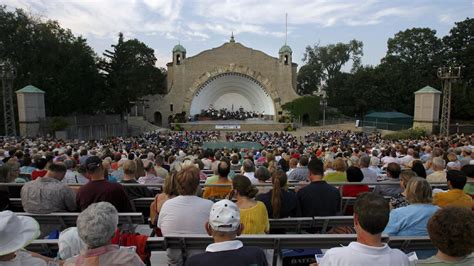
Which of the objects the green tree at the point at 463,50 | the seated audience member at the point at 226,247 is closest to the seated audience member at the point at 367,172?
the seated audience member at the point at 226,247

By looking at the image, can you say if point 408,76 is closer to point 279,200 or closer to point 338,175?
point 338,175

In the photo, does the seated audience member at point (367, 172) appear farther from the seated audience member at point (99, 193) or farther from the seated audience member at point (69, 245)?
the seated audience member at point (69, 245)

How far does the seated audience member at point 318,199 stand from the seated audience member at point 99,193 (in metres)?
1.98

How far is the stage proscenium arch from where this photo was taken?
4559 centimetres

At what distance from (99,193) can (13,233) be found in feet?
5.60

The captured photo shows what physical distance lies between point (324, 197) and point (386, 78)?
1602 inches

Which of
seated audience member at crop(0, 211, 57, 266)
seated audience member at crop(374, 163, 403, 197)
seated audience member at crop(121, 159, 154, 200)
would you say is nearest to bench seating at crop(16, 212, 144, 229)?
seated audience member at crop(121, 159, 154, 200)

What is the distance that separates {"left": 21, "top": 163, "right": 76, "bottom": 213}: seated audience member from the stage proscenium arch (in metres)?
41.2

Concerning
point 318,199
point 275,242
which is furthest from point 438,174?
point 275,242

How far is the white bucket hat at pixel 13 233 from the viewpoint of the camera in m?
2.01

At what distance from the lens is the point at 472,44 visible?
41.5 metres

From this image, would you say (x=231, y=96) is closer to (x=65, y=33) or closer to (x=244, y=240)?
(x=65, y=33)

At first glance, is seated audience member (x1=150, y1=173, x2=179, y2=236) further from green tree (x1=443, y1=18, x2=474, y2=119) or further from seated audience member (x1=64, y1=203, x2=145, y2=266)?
green tree (x1=443, y1=18, x2=474, y2=119)

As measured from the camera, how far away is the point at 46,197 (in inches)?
151
